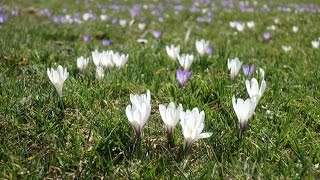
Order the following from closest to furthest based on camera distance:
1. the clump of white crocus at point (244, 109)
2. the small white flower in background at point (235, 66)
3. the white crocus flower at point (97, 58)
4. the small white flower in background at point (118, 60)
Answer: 1. the clump of white crocus at point (244, 109)
2. the small white flower in background at point (235, 66)
3. the white crocus flower at point (97, 58)
4. the small white flower in background at point (118, 60)

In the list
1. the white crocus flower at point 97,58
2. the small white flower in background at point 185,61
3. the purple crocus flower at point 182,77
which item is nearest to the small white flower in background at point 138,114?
the purple crocus flower at point 182,77

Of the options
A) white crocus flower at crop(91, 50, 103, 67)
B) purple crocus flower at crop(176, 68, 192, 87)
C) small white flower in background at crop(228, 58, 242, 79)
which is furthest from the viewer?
white crocus flower at crop(91, 50, 103, 67)

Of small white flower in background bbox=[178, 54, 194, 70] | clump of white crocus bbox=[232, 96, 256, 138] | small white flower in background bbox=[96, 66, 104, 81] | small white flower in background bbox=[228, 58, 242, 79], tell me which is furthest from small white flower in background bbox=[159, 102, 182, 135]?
small white flower in background bbox=[178, 54, 194, 70]

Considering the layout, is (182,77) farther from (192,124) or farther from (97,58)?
(192,124)

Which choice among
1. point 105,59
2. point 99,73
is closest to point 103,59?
point 105,59

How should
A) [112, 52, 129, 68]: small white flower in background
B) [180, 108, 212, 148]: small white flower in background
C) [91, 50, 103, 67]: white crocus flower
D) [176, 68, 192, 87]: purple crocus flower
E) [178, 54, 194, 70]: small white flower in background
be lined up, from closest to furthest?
[180, 108, 212, 148]: small white flower in background
[176, 68, 192, 87]: purple crocus flower
[91, 50, 103, 67]: white crocus flower
[112, 52, 129, 68]: small white flower in background
[178, 54, 194, 70]: small white flower in background

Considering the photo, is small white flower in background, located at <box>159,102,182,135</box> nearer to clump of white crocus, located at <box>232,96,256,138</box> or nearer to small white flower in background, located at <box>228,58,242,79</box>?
clump of white crocus, located at <box>232,96,256,138</box>

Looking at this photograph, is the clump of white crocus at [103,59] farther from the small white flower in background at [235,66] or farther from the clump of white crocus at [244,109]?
the clump of white crocus at [244,109]

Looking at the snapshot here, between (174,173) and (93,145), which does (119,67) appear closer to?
(93,145)
